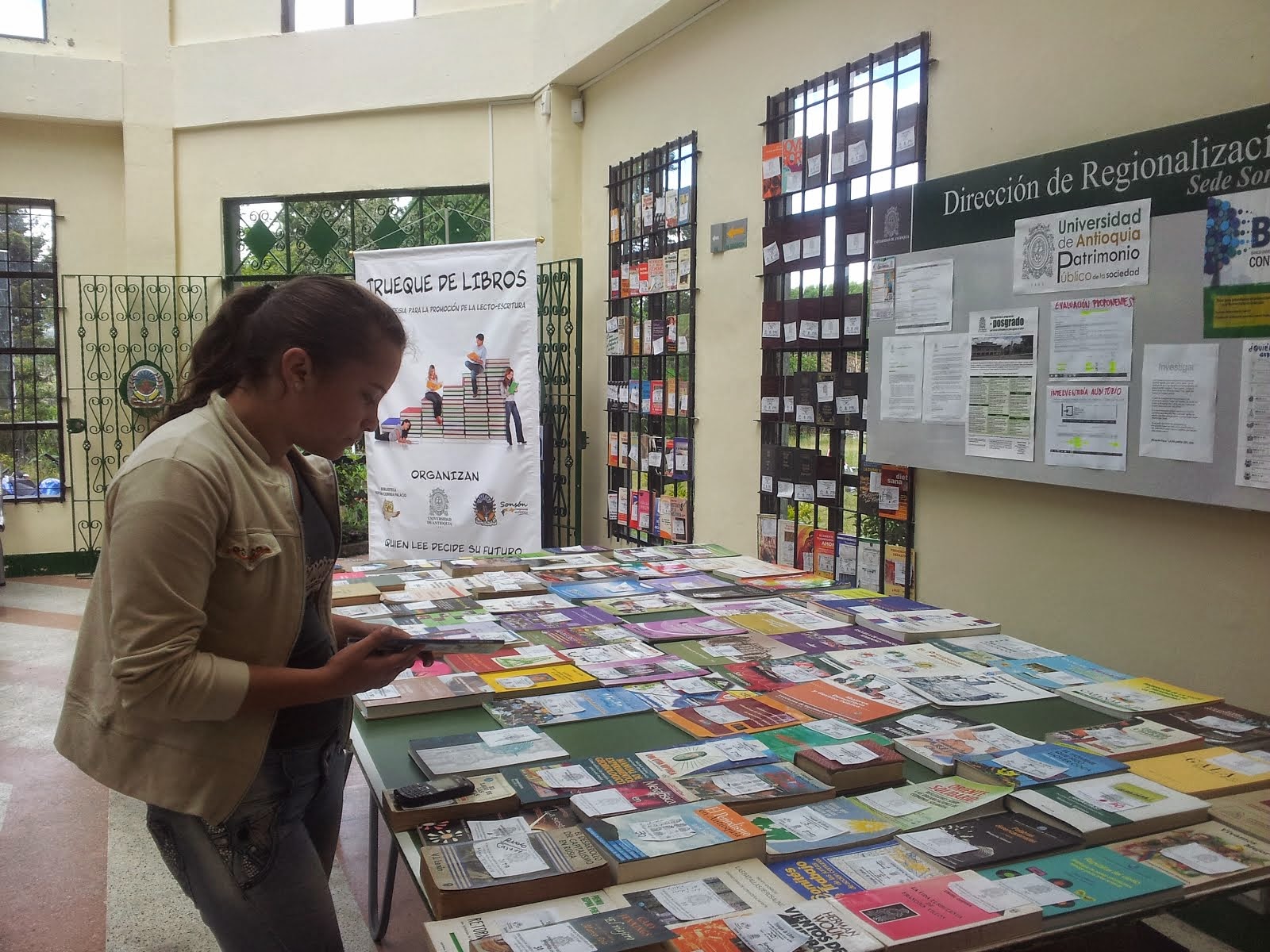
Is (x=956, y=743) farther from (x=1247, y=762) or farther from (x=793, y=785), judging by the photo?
(x=1247, y=762)

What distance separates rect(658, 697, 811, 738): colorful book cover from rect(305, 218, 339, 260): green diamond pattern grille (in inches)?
241

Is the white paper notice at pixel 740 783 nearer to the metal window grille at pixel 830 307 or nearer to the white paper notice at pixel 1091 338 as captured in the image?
the white paper notice at pixel 1091 338

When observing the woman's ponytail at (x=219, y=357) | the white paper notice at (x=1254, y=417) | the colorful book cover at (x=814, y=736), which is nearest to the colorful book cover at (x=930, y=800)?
the colorful book cover at (x=814, y=736)

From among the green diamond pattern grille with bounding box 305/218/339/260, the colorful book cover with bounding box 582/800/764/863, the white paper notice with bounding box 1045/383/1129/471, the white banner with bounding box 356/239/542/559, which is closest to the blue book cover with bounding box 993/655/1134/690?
the white paper notice with bounding box 1045/383/1129/471

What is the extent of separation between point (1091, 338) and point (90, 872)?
11.4 ft

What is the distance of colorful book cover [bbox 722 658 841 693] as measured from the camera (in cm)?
209

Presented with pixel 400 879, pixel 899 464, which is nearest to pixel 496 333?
pixel 899 464

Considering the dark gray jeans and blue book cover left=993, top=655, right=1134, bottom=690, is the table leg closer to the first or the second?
the dark gray jeans

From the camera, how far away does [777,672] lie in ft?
7.10

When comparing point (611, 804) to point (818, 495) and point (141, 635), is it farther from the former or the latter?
point (818, 495)

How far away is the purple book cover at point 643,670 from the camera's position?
2.11 meters

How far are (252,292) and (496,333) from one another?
4.05 m

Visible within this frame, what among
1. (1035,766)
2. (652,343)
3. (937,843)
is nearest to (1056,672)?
(1035,766)

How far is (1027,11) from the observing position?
9.91 feet
